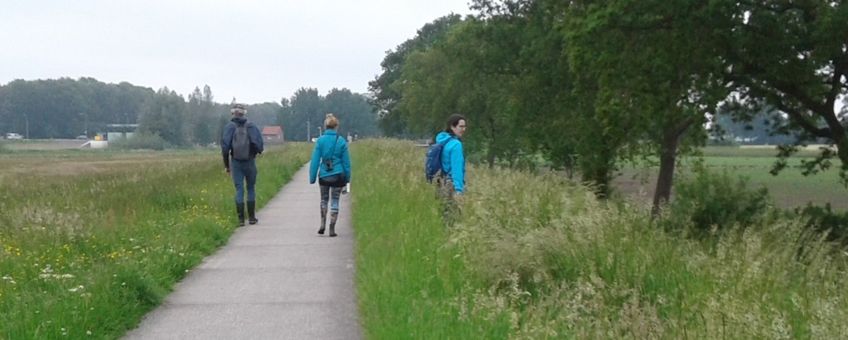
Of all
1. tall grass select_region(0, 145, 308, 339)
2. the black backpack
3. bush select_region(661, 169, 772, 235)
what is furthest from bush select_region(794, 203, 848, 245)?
tall grass select_region(0, 145, 308, 339)

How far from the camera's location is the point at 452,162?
1089cm

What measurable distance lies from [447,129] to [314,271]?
119 inches

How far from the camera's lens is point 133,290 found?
709 centimetres

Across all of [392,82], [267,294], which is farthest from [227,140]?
[392,82]

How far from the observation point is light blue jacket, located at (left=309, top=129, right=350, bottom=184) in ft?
39.4

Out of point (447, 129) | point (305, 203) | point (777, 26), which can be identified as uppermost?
point (777, 26)

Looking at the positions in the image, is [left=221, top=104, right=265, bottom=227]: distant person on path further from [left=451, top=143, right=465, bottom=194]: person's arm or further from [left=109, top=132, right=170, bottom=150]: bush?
[left=109, top=132, right=170, bottom=150]: bush

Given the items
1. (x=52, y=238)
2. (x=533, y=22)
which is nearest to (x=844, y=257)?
(x=52, y=238)

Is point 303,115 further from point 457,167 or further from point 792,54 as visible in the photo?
point 457,167

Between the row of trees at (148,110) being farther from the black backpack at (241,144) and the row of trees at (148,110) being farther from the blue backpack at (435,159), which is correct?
the blue backpack at (435,159)

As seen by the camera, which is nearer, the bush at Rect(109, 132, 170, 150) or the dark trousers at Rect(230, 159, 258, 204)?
the dark trousers at Rect(230, 159, 258, 204)

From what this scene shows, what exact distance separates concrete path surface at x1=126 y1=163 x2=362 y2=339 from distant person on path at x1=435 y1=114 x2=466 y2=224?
1335 millimetres

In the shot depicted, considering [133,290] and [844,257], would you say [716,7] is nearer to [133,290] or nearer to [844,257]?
[844,257]

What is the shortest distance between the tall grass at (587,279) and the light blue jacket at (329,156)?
7.24ft
